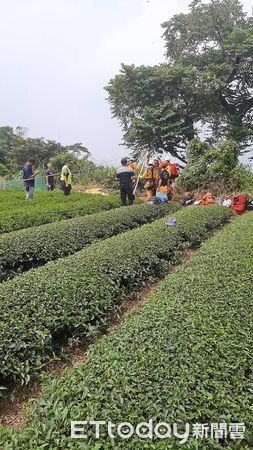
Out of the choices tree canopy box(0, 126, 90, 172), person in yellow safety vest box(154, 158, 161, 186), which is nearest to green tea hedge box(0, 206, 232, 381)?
person in yellow safety vest box(154, 158, 161, 186)

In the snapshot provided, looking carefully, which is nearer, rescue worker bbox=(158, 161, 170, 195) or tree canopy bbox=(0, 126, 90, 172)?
rescue worker bbox=(158, 161, 170, 195)

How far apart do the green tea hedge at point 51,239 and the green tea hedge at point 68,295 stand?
1093 millimetres

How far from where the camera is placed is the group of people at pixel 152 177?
1176 centimetres

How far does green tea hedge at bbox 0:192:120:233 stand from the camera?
8.62 metres

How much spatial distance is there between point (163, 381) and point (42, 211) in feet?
26.8

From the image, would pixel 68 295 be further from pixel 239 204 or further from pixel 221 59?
pixel 221 59

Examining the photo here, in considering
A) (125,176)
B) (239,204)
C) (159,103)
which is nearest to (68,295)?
(125,176)

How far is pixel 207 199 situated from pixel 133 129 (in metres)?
7.92

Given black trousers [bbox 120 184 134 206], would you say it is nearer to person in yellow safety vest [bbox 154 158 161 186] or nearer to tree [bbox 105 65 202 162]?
person in yellow safety vest [bbox 154 158 161 186]

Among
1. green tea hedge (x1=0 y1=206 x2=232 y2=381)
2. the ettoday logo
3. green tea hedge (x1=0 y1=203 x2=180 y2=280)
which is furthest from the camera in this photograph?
green tea hedge (x1=0 y1=203 x2=180 y2=280)

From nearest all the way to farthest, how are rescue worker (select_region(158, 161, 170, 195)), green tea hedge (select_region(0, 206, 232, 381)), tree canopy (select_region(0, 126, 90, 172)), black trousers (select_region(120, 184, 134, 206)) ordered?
green tea hedge (select_region(0, 206, 232, 381)) < rescue worker (select_region(158, 161, 170, 195)) < black trousers (select_region(120, 184, 134, 206)) < tree canopy (select_region(0, 126, 90, 172))

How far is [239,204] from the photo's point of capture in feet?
45.0

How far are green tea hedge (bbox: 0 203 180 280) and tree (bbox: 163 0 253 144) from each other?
1391 cm

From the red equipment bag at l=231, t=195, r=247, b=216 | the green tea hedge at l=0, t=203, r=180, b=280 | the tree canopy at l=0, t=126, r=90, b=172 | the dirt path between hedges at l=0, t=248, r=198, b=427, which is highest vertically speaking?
the tree canopy at l=0, t=126, r=90, b=172
